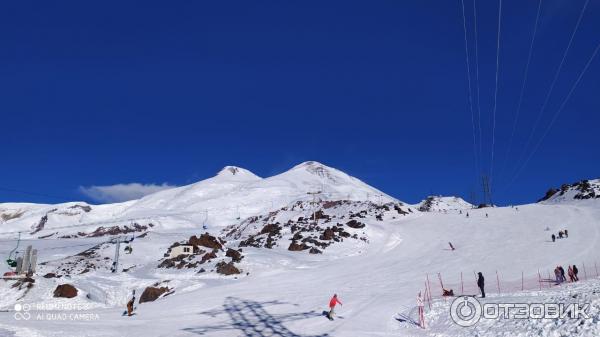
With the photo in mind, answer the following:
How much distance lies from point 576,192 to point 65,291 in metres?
100

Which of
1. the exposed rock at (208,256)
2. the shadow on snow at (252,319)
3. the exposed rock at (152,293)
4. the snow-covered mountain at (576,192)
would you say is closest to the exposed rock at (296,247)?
the exposed rock at (208,256)

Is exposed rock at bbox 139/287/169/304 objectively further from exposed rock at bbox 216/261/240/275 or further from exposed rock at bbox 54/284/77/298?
exposed rock at bbox 216/261/240/275

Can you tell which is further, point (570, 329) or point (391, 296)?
point (391, 296)

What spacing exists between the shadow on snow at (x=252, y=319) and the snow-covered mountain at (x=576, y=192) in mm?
80860

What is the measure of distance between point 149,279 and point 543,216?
58912 millimetres

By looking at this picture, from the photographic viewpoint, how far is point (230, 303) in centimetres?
3002

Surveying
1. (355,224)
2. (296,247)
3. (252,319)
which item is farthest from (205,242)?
(252,319)

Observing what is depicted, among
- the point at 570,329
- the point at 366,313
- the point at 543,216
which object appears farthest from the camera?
the point at 543,216

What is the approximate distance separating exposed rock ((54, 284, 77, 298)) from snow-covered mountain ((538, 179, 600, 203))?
8957 centimetres

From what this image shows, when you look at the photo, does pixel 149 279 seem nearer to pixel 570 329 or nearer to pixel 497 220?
pixel 570 329

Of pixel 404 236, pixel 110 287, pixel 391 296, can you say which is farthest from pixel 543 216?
pixel 110 287

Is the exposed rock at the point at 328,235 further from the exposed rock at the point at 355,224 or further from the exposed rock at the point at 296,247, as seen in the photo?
the exposed rock at the point at 355,224

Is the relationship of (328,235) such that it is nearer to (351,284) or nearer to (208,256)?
(208,256)

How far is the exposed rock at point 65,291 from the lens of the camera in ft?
115
